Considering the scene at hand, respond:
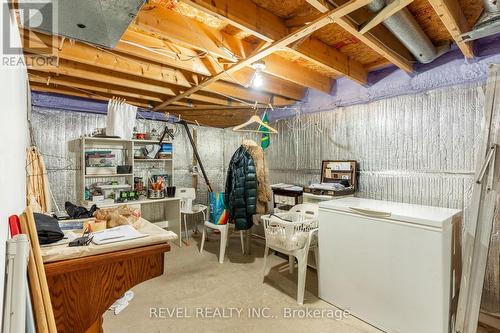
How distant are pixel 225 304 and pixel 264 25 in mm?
2276

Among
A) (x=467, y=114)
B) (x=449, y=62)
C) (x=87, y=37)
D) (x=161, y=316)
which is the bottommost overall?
(x=161, y=316)

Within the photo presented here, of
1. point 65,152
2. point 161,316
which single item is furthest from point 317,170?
point 65,152

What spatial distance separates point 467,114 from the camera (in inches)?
83.3

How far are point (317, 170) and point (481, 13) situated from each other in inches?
82.5

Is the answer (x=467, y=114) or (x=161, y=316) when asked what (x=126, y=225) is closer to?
(x=161, y=316)

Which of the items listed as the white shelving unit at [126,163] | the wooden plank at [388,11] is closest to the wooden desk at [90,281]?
the wooden plank at [388,11]

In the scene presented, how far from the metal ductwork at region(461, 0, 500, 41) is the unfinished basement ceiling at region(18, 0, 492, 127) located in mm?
96

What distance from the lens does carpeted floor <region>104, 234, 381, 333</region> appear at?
77.1 inches

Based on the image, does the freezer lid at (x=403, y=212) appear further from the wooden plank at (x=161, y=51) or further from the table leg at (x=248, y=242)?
the wooden plank at (x=161, y=51)

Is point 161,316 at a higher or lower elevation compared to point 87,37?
lower

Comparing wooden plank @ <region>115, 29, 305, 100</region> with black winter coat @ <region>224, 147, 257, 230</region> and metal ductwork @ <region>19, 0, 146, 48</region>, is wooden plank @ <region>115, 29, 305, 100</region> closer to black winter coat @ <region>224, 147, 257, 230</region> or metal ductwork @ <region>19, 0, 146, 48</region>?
metal ductwork @ <region>19, 0, 146, 48</region>

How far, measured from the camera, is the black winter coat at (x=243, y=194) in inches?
123

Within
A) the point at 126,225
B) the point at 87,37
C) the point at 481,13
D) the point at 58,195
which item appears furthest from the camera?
the point at 58,195

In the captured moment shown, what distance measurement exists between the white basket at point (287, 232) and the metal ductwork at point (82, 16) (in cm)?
191
